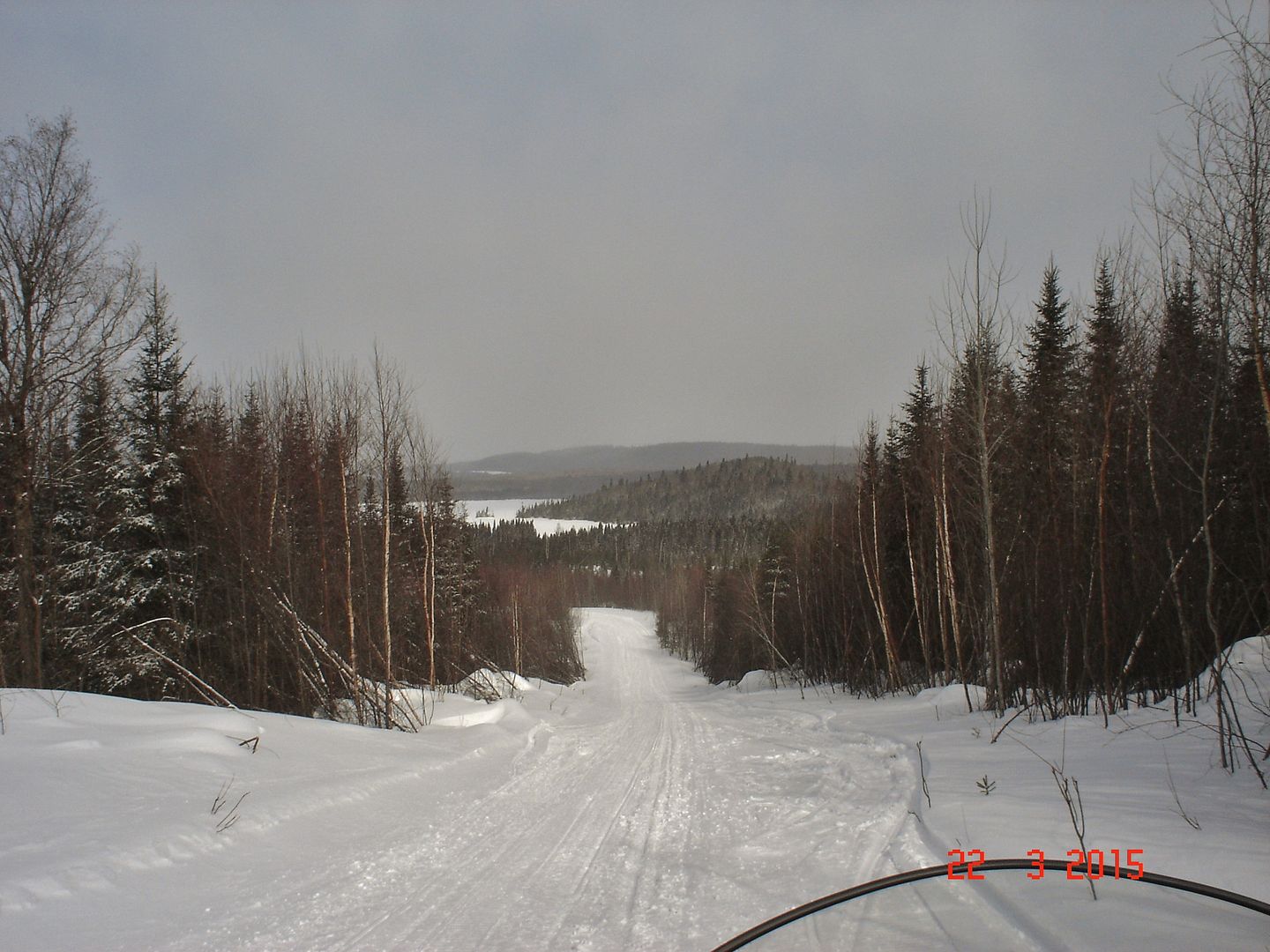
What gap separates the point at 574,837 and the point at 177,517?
14.5 meters

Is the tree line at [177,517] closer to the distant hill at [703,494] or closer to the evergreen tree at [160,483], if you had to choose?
the evergreen tree at [160,483]

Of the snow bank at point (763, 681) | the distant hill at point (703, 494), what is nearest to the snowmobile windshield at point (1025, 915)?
the snow bank at point (763, 681)

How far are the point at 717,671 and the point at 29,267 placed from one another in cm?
3362

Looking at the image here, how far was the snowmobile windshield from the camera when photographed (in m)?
2.68

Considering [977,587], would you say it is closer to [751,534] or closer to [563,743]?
[563,743]

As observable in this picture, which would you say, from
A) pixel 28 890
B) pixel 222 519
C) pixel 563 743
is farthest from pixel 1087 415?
pixel 222 519

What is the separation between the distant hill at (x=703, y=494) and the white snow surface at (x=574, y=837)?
10964cm

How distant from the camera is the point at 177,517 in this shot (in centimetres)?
1513

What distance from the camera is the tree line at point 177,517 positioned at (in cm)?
1198

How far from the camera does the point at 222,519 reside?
13.0m

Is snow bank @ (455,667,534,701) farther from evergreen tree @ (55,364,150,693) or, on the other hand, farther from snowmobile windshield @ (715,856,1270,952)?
snowmobile windshield @ (715,856,1270,952)
